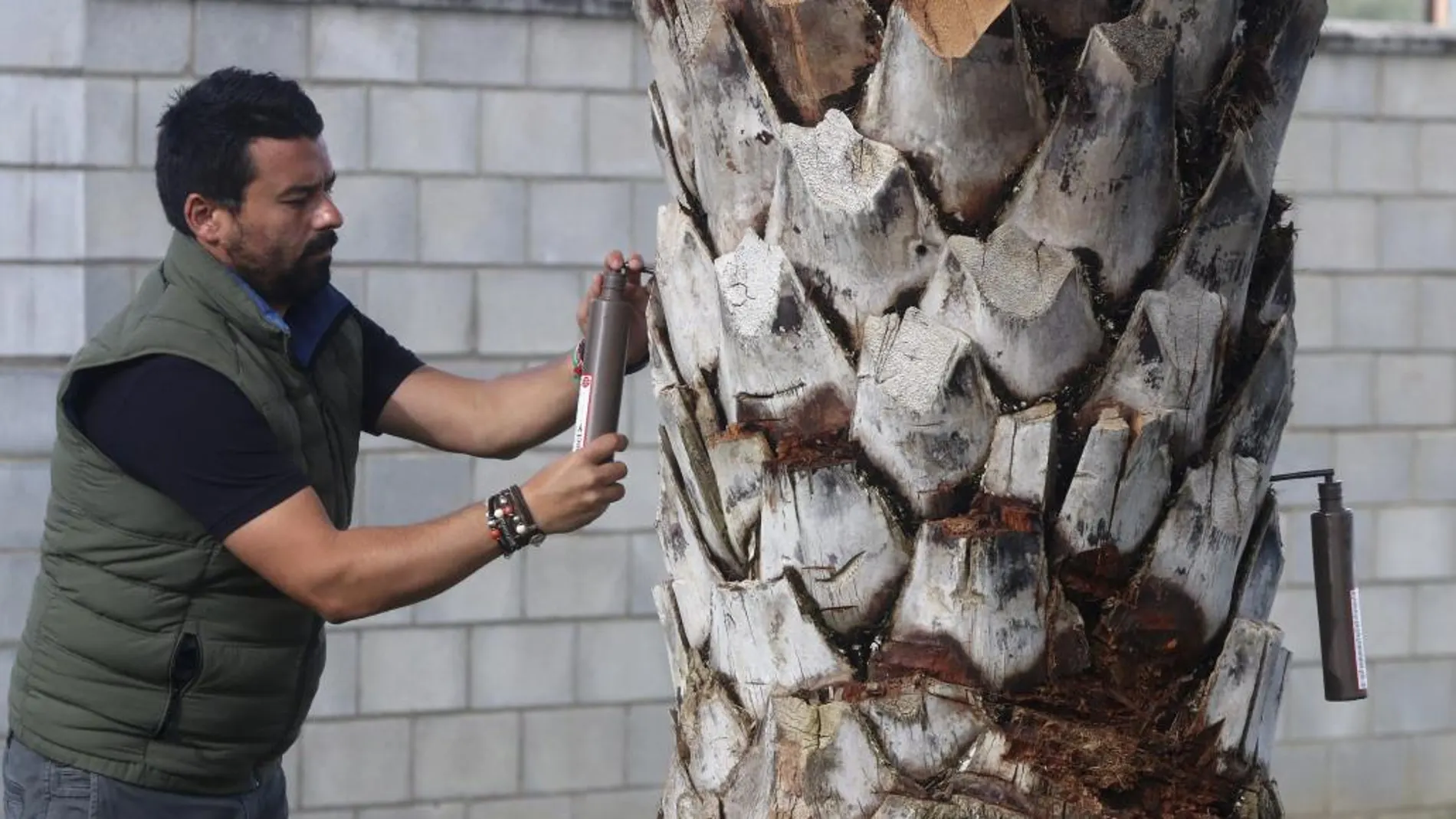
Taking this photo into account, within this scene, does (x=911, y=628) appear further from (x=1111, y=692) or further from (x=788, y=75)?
(x=788, y=75)

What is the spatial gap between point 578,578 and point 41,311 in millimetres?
1795

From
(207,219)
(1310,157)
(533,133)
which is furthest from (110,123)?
(1310,157)

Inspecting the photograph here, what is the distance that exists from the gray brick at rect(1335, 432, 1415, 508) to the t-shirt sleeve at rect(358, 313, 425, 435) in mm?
4092

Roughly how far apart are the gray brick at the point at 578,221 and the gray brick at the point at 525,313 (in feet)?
0.26

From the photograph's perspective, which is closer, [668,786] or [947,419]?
[947,419]

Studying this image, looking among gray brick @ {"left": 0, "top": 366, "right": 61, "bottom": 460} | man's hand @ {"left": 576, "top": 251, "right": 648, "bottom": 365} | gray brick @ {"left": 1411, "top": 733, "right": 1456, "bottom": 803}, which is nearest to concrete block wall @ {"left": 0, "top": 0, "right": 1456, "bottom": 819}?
gray brick @ {"left": 0, "top": 366, "right": 61, "bottom": 460}

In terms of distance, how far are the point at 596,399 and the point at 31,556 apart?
333cm

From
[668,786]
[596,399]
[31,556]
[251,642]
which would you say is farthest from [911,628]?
[31,556]

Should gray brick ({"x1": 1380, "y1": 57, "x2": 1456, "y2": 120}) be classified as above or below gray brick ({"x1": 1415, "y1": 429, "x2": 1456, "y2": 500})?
above

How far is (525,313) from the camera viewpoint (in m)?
5.71

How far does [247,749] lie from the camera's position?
10.1 ft

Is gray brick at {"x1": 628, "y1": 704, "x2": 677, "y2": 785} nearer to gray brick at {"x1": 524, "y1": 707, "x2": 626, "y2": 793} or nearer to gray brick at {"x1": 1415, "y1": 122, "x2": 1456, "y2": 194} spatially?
gray brick at {"x1": 524, "y1": 707, "x2": 626, "y2": 793}

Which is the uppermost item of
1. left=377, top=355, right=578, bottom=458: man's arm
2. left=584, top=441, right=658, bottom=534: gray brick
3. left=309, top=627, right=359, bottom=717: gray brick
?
left=377, top=355, right=578, bottom=458: man's arm

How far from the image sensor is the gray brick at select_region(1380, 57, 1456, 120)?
6465 mm
